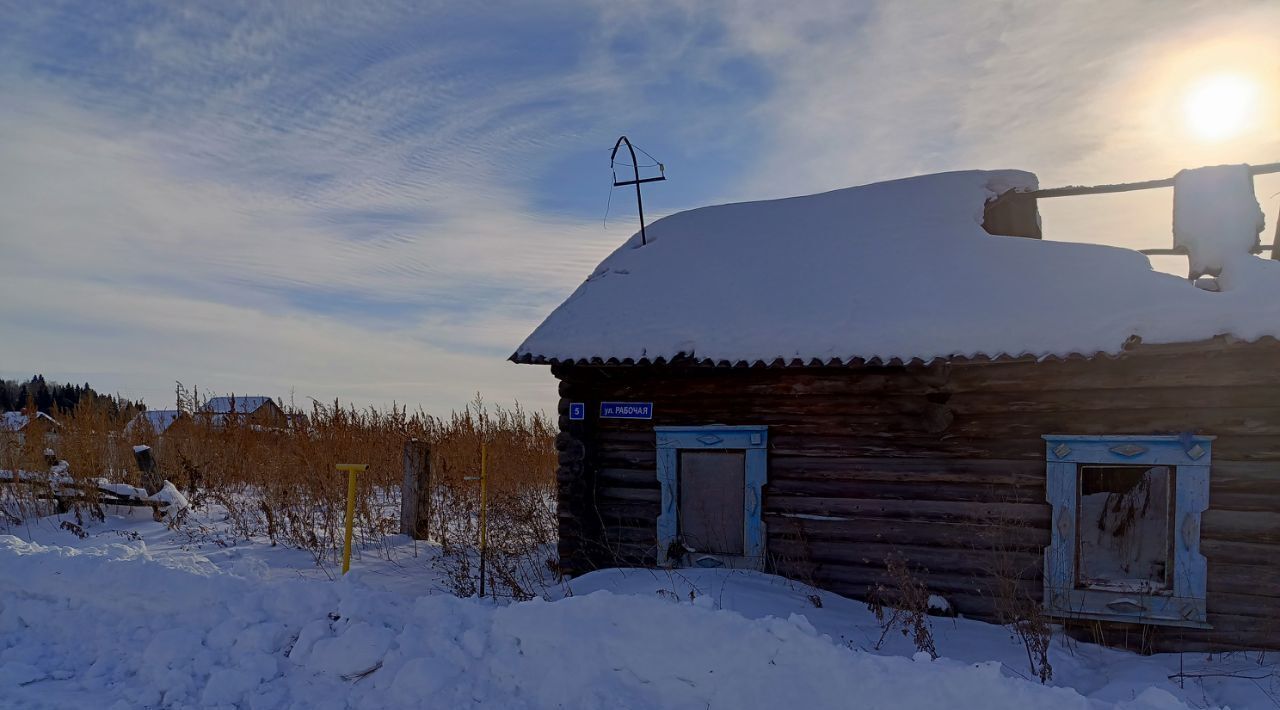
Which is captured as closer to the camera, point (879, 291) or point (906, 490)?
point (906, 490)

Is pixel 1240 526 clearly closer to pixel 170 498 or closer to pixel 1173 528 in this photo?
pixel 1173 528

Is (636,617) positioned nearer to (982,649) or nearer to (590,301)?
(982,649)

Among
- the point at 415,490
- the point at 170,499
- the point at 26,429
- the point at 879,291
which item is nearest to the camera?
the point at 879,291

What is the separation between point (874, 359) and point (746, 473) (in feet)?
6.21

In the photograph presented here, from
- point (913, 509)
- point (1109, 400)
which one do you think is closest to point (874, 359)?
point (913, 509)

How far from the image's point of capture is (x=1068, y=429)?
7.50 m

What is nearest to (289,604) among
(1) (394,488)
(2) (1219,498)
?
(2) (1219,498)

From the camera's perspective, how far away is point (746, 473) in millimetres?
8656

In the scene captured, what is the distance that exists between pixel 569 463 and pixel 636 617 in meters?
3.74

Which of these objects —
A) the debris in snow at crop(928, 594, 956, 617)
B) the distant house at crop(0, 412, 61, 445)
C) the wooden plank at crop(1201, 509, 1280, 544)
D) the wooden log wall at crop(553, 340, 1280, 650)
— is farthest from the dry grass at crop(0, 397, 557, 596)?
the wooden plank at crop(1201, 509, 1280, 544)

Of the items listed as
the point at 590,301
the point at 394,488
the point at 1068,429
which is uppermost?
the point at 590,301

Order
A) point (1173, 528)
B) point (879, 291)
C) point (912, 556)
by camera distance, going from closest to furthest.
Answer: point (1173, 528), point (912, 556), point (879, 291)

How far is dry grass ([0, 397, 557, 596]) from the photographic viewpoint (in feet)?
36.3

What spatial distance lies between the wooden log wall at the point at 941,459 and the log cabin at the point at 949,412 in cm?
2
